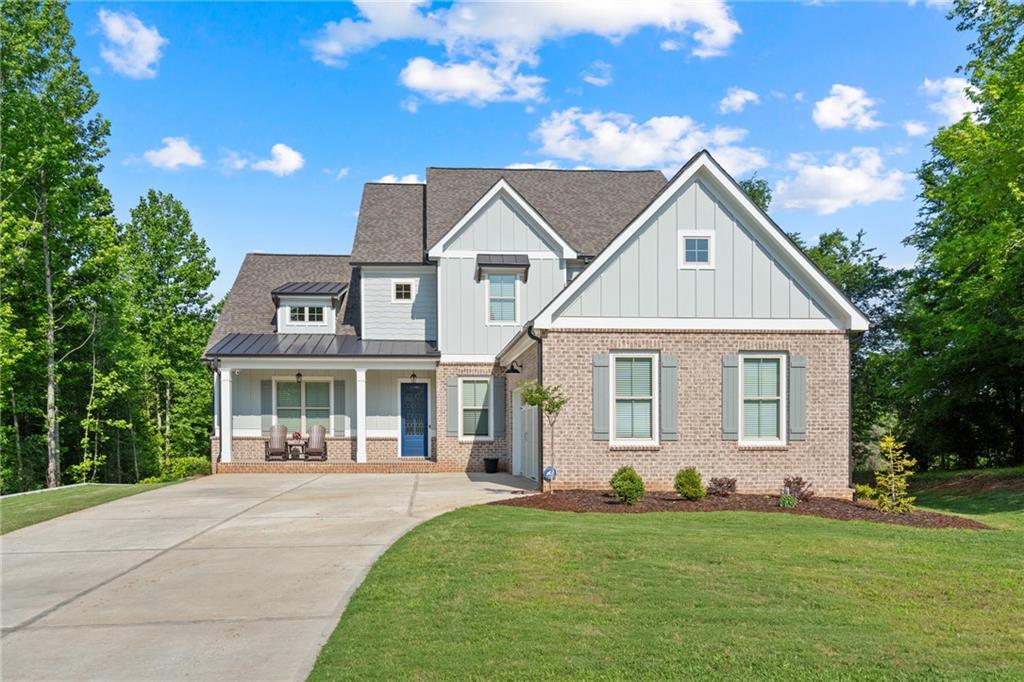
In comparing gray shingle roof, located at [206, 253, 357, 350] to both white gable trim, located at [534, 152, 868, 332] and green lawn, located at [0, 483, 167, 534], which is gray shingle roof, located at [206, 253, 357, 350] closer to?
green lawn, located at [0, 483, 167, 534]

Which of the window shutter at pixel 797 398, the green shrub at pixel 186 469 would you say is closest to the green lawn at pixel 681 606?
the window shutter at pixel 797 398

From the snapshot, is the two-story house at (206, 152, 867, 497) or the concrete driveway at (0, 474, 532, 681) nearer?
the concrete driveway at (0, 474, 532, 681)

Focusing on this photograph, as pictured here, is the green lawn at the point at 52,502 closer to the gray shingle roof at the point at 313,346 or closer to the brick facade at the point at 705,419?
the gray shingle roof at the point at 313,346

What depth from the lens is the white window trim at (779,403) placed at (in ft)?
50.0

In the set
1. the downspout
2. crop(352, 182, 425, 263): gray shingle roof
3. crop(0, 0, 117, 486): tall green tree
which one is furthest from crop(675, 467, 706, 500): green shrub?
crop(0, 0, 117, 486): tall green tree

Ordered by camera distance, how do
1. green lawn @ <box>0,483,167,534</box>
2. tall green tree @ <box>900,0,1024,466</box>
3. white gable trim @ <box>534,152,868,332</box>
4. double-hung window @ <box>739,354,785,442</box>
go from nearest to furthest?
green lawn @ <box>0,483,167,534</box> → white gable trim @ <box>534,152,868,332</box> → double-hung window @ <box>739,354,785,442</box> → tall green tree @ <box>900,0,1024,466</box>

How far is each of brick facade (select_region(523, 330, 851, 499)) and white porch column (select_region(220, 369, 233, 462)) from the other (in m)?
10.5

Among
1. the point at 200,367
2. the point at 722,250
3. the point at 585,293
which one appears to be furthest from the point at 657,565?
the point at 200,367

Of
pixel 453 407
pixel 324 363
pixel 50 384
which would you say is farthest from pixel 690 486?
pixel 50 384

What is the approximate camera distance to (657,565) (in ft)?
26.7

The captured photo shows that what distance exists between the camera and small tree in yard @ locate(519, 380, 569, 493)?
14353mm

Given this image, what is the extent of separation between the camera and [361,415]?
21.7 meters

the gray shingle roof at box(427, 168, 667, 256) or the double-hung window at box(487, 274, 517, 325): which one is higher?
the gray shingle roof at box(427, 168, 667, 256)

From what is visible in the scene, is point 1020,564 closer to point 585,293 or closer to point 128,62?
point 585,293
